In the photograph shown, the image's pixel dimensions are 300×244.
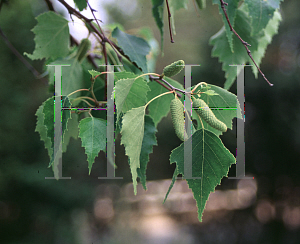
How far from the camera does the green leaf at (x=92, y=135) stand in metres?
0.28

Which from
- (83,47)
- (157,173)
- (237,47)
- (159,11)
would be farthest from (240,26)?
(157,173)

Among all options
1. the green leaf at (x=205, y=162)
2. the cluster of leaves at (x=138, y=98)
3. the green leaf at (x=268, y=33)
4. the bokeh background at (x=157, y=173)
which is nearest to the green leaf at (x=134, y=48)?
the cluster of leaves at (x=138, y=98)

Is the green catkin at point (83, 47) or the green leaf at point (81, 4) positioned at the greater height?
the green leaf at point (81, 4)

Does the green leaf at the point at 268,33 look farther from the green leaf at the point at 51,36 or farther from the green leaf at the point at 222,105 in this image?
the green leaf at the point at 51,36

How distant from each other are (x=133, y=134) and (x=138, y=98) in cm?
6

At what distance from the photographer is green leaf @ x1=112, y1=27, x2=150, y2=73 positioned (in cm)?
33

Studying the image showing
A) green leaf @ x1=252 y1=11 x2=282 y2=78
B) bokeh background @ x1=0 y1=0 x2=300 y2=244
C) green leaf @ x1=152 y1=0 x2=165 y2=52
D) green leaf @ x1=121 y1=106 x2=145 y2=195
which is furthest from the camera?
bokeh background @ x1=0 y1=0 x2=300 y2=244

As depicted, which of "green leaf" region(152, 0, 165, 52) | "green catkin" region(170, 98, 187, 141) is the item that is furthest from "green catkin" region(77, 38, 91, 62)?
"green catkin" region(170, 98, 187, 141)

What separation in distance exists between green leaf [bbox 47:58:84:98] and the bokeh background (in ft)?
1.63

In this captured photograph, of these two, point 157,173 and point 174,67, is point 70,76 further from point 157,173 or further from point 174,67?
point 157,173

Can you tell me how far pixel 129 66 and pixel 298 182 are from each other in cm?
189

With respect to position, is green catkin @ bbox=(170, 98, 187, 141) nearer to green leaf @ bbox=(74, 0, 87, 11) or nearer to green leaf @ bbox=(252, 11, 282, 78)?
green leaf @ bbox=(74, 0, 87, 11)

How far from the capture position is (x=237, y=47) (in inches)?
18.5

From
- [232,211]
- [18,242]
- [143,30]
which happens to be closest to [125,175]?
[232,211]
